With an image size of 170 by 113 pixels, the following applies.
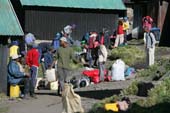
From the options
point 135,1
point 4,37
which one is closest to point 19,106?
point 4,37

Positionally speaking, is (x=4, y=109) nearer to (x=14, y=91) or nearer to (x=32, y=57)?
(x=14, y=91)

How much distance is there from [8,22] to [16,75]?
2.35 meters

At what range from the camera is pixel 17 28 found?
21.1 meters

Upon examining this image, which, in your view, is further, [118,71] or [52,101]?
[118,71]

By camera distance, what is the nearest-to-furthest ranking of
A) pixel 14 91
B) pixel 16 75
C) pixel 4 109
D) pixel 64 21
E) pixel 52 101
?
pixel 4 109
pixel 52 101
pixel 16 75
pixel 14 91
pixel 64 21

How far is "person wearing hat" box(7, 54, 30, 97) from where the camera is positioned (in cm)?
1941

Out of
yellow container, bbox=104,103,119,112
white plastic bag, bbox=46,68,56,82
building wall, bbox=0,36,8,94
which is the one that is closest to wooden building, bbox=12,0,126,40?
white plastic bag, bbox=46,68,56,82

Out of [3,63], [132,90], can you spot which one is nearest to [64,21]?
[3,63]

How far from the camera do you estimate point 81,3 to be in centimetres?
3691

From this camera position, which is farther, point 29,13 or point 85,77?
point 29,13

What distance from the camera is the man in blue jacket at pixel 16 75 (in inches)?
764

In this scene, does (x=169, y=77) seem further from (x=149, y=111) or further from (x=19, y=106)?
(x=19, y=106)

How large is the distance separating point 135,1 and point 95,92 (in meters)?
24.3

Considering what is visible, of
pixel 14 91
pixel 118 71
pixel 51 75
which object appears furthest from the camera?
pixel 118 71
